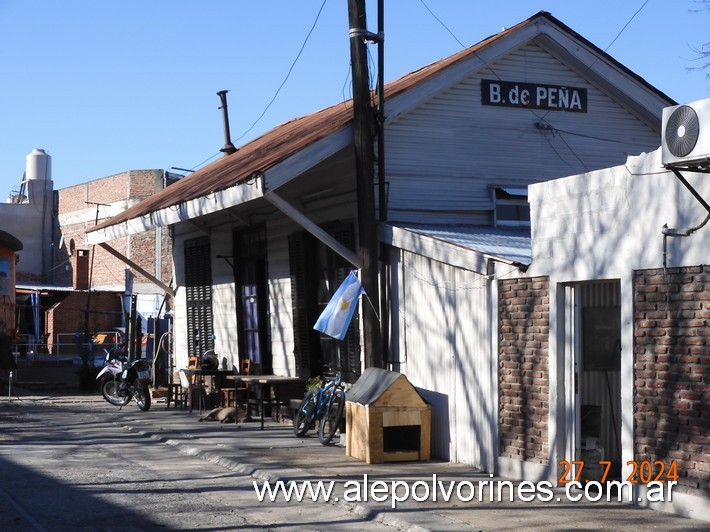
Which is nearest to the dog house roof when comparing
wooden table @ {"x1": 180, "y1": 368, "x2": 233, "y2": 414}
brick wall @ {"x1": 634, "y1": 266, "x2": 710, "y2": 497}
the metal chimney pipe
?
brick wall @ {"x1": 634, "y1": 266, "x2": 710, "y2": 497}

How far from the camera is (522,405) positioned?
1155cm

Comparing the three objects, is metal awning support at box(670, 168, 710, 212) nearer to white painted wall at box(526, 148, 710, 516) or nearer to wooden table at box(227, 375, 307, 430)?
white painted wall at box(526, 148, 710, 516)

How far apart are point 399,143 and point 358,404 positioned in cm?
444

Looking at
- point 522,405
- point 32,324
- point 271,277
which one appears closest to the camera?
point 522,405

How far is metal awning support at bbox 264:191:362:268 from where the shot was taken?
47.8ft

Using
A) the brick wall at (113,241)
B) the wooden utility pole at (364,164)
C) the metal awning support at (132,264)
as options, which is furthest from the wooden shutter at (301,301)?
the brick wall at (113,241)

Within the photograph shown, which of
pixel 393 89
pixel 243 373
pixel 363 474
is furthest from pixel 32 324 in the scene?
pixel 363 474

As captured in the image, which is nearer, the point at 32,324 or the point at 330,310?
the point at 330,310

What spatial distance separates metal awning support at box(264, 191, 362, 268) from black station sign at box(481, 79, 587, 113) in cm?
364

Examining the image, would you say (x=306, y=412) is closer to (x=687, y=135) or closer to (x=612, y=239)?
(x=612, y=239)

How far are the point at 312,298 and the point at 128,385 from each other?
600 cm

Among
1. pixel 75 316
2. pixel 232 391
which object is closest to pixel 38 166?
pixel 75 316

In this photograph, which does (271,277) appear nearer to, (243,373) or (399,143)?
(243,373)

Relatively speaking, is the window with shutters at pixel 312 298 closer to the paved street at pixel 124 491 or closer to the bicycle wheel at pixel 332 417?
the bicycle wheel at pixel 332 417
